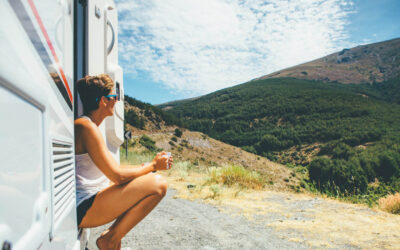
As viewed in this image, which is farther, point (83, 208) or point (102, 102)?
point (102, 102)

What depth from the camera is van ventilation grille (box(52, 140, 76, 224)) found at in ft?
3.66

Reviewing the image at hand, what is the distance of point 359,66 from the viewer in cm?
11344

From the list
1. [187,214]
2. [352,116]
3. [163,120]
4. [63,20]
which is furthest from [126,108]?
[352,116]

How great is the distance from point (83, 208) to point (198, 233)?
5.43 ft

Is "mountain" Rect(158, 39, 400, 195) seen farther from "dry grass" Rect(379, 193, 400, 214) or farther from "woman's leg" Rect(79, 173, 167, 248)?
"woman's leg" Rect(79, 173, 167, 248)

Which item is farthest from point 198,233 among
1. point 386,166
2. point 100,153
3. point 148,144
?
point 386,166

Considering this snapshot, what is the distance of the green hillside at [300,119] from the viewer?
45.7 m

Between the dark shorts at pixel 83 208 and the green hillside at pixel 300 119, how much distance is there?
39.8 metres

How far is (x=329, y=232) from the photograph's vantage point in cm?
307

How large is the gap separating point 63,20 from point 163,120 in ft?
118

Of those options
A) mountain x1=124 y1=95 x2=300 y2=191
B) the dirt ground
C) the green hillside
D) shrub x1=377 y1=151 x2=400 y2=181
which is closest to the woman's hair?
the dirt ground

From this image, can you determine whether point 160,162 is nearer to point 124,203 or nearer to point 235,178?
point 124,203

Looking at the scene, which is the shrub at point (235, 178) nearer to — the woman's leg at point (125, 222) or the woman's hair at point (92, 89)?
the woman's leg at point (125, 222)

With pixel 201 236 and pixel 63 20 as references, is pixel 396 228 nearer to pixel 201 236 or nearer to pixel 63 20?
pixel 201 236
